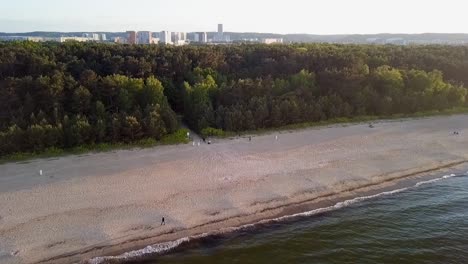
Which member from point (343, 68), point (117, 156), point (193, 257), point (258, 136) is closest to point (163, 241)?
point (193, 257)

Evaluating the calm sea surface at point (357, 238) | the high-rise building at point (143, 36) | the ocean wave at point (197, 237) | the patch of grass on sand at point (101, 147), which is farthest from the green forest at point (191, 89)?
the high-rise building at point (143, 36)

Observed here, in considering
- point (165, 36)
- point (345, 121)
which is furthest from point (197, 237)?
point (165, 36)

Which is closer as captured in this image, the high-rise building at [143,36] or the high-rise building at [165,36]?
the high-rise building at [143,36]

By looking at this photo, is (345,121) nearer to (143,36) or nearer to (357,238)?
(357,238)

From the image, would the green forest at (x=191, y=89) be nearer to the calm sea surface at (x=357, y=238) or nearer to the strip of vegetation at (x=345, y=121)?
the strip of vegetation at (x=345, y=121)

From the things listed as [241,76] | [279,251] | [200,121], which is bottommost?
[279,251]

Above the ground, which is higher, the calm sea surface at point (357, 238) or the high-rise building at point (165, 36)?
the high-rise building at point (165, 36)

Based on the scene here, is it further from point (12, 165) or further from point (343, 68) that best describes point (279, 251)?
point (343, 68)
